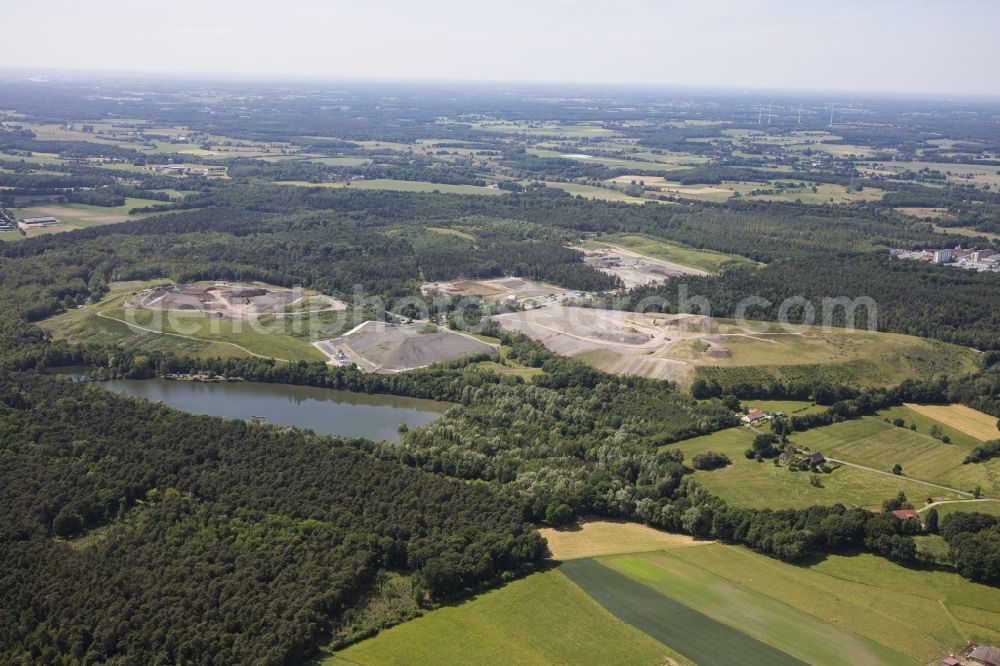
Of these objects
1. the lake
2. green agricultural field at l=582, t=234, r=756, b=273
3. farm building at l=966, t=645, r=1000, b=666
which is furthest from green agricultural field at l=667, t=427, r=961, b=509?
green agricultural field at l=582, t=234, r=756, b=273

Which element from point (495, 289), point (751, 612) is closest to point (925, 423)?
point (751, 612)

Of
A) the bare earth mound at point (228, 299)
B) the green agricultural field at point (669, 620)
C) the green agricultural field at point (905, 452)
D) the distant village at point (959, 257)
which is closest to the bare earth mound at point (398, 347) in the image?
the bare earth mound at point (228, 299)

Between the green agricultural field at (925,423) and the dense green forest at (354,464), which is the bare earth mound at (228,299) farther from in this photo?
the green agricultural field at (925,423)

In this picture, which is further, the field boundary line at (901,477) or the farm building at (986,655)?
the field boundary line at (901,477)

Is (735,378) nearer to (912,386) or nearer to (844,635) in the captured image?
(912,386)

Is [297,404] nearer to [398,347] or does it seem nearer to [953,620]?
[398,347]
